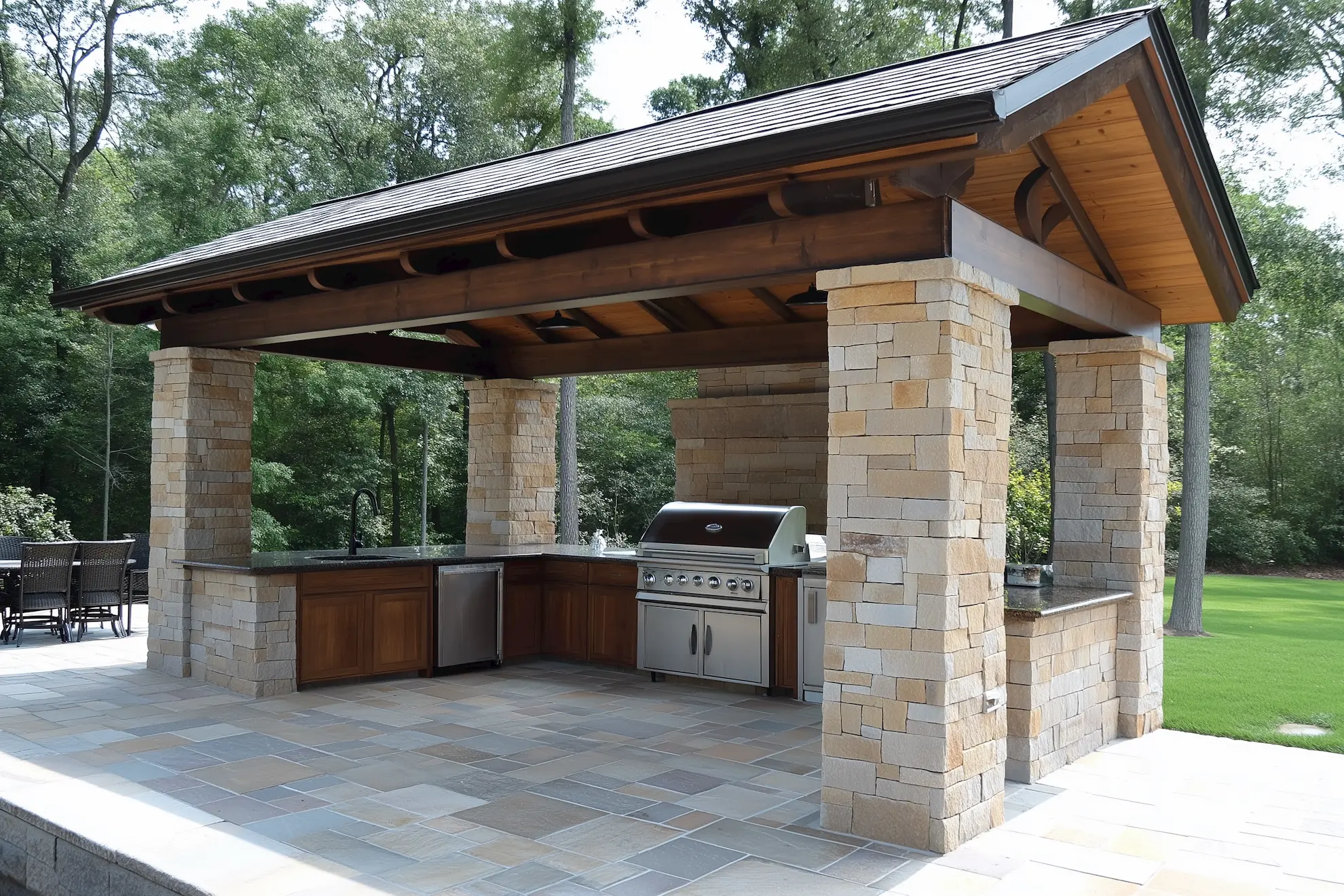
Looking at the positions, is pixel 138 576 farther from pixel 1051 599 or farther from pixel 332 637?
pixel 1051 599

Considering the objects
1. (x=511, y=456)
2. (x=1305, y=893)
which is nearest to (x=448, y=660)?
(x=511, y=456)

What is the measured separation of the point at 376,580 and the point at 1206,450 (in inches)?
383

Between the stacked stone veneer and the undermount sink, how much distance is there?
11.0ft

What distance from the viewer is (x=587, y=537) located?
70.8ft

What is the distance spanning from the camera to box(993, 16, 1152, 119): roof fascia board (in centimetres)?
372

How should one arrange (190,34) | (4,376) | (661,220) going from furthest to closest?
(190,34)
(4,376)
(661,220)

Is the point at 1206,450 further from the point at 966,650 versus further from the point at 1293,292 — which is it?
the point at 966,650

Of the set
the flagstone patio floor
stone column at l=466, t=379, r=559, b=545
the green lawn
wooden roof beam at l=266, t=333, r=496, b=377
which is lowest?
the green lawn

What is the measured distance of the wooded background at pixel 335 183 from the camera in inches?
646

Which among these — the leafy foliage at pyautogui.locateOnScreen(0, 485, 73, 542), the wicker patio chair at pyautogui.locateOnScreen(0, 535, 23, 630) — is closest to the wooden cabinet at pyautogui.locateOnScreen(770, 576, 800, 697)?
the wicker patio chair at pyautogui.locateOnScreen(0, 535, 23, 630)

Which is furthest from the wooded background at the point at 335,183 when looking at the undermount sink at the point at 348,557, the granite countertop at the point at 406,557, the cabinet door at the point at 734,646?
the undermount sink at the point at 348,557

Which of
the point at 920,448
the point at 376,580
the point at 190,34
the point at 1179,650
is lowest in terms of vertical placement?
the point at 1179,650

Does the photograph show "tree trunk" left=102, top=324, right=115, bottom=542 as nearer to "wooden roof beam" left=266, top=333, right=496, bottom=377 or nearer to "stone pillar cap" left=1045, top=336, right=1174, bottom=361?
"wooden roof beam" left=266, top=333, right=496, bottom=377

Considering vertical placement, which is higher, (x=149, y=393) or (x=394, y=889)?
(x=149, y=393)
